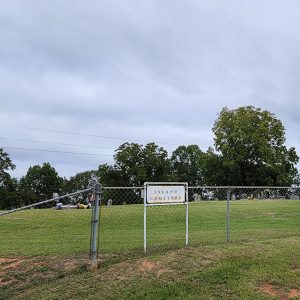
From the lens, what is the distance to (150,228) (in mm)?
14742

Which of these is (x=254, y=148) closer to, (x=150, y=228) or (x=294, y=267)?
(x=150, y=228)

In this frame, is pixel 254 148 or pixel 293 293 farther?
pixel 254 148

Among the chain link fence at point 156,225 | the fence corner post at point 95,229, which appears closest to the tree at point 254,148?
the chain link fence at point 156,225

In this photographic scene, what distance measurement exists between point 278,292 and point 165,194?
3.10 metres

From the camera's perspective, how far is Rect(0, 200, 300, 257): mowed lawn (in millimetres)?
10086

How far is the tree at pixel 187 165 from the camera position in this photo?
98.0 meters

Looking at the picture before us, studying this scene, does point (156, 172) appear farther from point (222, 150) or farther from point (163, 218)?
point (163, 218)

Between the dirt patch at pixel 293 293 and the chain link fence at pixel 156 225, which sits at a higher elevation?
the chain link fence at pixel 156 225

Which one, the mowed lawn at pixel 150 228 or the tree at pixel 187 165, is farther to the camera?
the tree at pixel 187 165

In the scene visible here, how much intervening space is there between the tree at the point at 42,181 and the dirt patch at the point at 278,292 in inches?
3584

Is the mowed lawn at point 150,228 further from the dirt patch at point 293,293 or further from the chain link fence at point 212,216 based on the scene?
the dirt patch at point 293,293

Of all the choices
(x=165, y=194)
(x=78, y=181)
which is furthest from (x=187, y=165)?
(x=165, y=194)

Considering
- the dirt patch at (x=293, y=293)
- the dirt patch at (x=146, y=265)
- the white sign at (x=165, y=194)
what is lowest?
the dirt patch at (x=293, y=293)

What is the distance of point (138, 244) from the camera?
9.81 meters
